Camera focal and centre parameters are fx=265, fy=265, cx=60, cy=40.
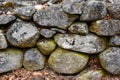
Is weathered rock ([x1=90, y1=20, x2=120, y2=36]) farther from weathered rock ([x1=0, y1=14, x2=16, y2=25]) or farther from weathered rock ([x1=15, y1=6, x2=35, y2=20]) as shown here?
weathered rock ([x1=0, y1=14, x2=16, y2=25])

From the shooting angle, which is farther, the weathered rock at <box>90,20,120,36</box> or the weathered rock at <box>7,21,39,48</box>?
the weathered rock at <box>7,21,39,48</box>

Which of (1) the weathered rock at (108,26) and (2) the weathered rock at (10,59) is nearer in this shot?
(1) the weathered rock at (108,26)

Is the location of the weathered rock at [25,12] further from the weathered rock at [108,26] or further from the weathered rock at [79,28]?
the weathered rock at [108,26]

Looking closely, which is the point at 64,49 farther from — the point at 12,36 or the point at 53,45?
the point at 12,36

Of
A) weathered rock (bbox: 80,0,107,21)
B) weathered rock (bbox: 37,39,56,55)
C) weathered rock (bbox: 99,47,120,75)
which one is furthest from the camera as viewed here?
weathered rock (bbox: 37,39,56,55)

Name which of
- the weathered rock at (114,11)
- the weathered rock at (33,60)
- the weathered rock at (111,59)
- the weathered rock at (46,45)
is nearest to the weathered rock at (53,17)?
the weathered rock at (46,45)

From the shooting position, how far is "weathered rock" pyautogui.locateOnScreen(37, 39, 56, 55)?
4.46 metres

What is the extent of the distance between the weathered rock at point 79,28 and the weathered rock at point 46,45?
42cm

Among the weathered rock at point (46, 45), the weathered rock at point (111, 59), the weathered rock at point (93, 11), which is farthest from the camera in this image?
the weathered rock at point (46, 45)

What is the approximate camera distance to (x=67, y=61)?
4445 millimetres

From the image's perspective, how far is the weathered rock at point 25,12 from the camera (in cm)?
434

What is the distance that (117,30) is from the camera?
4242 mm

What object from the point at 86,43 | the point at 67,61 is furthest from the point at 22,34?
the point at 86,43

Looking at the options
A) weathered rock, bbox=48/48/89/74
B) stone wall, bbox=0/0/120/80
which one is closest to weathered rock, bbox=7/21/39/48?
stone wall, bbox=0/0/120/80
